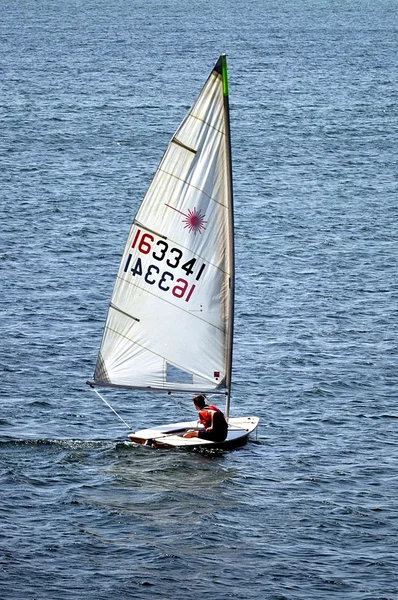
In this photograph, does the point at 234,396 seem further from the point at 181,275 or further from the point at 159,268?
the point at 159,268

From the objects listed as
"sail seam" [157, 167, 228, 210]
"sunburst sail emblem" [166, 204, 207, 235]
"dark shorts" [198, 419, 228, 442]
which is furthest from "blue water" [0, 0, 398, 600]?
"sail seam" [157, 167, 228, 210]

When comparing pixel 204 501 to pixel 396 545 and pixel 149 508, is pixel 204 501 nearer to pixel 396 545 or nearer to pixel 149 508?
pixel 149 508

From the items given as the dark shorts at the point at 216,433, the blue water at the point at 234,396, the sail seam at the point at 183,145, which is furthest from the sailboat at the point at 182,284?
the blue water at the point at 234,396

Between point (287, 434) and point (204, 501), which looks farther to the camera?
point (287, 434)

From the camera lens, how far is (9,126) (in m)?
132

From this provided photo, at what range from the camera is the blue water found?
40.3 meters

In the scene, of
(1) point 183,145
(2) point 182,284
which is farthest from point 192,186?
(2) point 182,284

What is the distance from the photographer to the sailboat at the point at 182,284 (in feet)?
152

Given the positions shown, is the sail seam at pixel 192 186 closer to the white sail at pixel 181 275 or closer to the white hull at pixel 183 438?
the white sail at pixel 181 275

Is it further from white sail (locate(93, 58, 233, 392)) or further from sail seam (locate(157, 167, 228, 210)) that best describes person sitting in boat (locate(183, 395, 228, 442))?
sail seam (locate(157, 167, 228, 210))

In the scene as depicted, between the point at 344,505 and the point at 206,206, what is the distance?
11.9 meters

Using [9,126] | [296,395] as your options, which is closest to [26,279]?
[296,395]

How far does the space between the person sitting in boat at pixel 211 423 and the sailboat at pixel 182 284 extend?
25 cm

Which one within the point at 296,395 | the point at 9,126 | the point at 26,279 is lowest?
the point at 296,395
